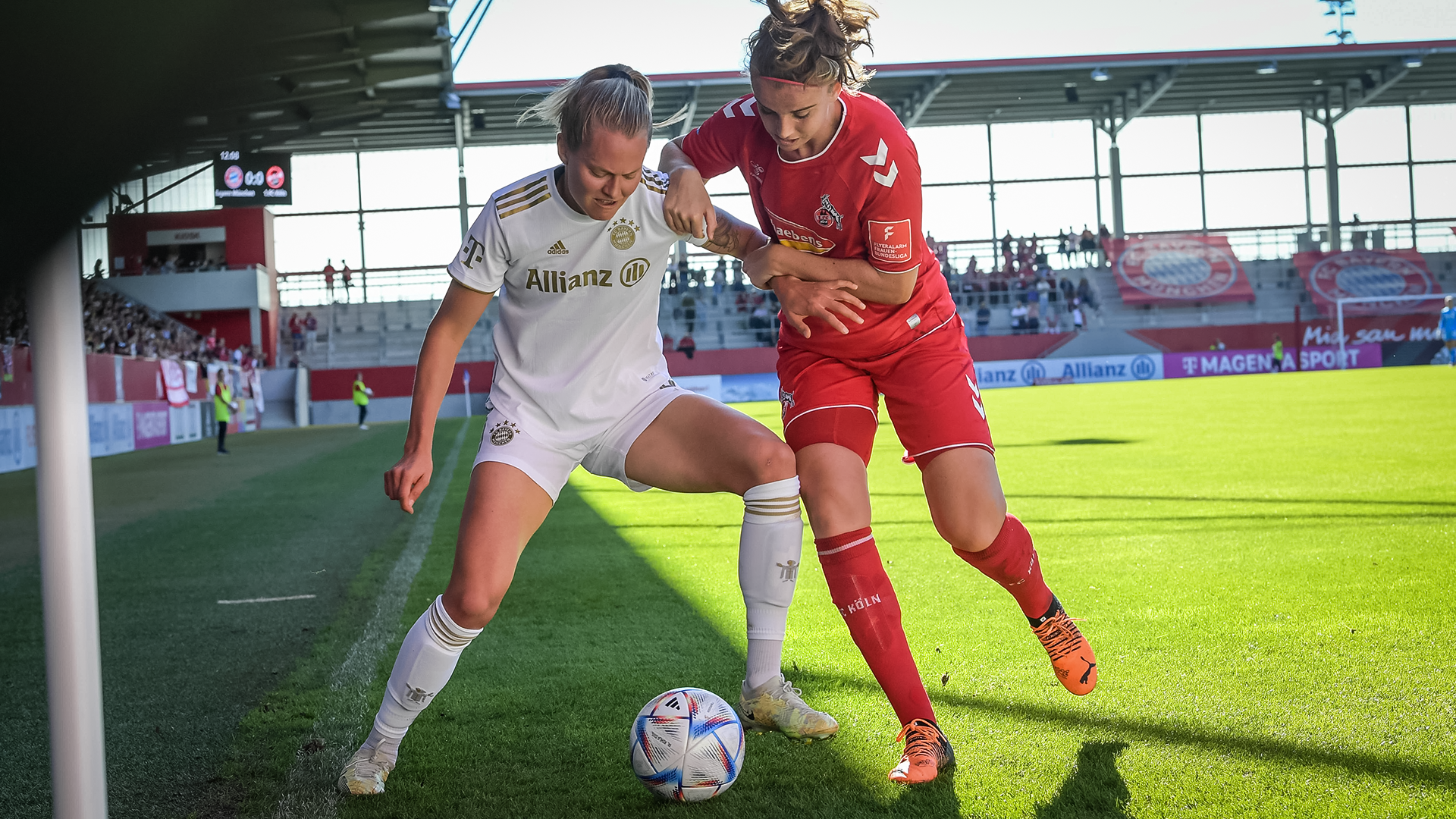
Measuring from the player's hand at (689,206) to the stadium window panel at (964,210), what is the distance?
143 feet

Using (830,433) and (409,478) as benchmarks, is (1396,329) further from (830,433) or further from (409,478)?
(409,478)

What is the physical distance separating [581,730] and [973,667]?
4.30 ft

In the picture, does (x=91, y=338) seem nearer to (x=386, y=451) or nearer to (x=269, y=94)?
(x=386, y=451)

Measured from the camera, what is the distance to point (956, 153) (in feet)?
147

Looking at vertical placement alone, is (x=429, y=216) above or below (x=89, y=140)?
above

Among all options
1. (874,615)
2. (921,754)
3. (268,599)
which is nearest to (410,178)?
(268,599)

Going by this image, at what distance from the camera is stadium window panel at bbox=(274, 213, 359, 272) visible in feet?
142

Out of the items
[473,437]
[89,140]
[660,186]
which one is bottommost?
[473,437]

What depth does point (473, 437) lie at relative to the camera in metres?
20.7

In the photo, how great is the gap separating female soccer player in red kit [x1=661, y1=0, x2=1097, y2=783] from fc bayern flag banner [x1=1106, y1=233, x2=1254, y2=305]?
3765cm

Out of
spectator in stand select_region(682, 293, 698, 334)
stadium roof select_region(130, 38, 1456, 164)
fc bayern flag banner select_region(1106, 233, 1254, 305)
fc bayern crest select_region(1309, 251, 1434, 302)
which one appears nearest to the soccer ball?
stadium roof select_region(130, 38, 1456, 164)

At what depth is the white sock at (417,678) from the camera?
9.29ft

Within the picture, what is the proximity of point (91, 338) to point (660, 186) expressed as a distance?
20.4 meters

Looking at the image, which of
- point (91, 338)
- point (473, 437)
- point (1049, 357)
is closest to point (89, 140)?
point (473, 437)
